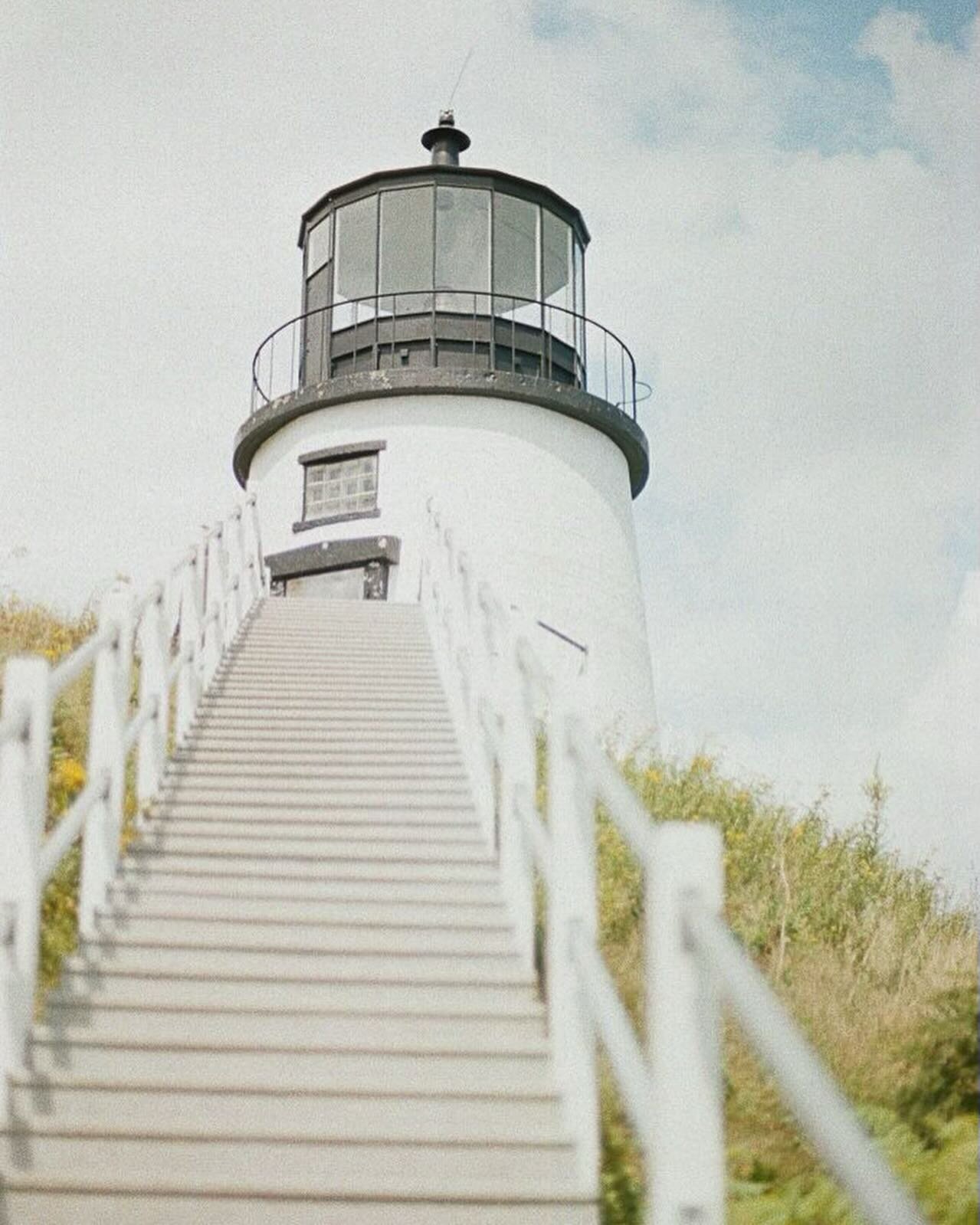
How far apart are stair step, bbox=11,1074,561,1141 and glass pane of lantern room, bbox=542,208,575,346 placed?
13.5 metres

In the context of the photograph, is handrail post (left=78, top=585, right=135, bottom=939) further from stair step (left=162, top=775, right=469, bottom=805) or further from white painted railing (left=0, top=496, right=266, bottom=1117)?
stair step (left=162, top=775, right=469, bottom=805)

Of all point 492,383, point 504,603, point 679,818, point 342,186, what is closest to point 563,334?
point 492,383

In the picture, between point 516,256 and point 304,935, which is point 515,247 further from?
point 304,935

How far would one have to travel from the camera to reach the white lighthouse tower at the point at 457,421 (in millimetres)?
15320

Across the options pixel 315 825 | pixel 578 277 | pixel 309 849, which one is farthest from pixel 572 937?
pixel 578 277

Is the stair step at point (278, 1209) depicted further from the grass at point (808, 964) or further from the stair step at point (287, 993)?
the stair step at point (287, 993)

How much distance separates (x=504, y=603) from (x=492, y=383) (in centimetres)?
932

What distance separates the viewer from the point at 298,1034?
14.4 ft

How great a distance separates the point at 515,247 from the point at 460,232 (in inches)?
28.5

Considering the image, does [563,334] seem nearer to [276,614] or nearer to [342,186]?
[342,186]

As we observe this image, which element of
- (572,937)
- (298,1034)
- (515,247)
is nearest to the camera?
(572,937)

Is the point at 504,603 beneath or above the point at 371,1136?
above

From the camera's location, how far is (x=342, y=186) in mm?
16766

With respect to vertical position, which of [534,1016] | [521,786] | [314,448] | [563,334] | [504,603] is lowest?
[534,1016]
